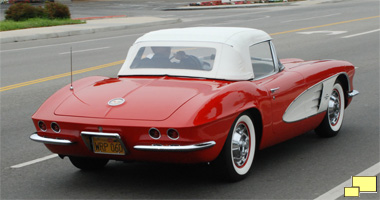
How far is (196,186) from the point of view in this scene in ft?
20.5

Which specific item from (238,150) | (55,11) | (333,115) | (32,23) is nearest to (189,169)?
(238,150)

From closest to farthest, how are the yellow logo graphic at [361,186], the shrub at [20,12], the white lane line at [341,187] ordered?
the white lane line at [341,187] → the yellow logo graphic at [361,186] → the shrub at [20,12]

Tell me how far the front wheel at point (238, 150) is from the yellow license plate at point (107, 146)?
90 cm

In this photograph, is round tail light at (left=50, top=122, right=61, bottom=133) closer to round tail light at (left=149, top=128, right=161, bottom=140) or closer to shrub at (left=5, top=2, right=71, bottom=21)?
round tail light at (left=149, top=128, right=161, bottom=140)

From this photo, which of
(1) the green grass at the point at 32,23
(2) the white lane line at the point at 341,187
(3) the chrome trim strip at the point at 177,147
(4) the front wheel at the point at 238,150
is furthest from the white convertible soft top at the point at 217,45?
(1) the green grass at the point at 32,23

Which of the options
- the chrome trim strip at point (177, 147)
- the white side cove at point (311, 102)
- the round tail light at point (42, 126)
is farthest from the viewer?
the white side cove at point (311, 102)

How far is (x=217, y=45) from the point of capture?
6.96 metres

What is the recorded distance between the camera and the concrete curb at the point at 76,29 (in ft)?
76.7

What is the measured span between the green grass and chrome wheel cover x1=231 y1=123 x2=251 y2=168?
68.0ft

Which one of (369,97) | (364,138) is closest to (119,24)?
(369,97)

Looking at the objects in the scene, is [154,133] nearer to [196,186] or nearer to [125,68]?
[196,186]

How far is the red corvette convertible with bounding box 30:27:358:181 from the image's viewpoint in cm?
575

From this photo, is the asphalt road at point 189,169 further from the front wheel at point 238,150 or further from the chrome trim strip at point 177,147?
the chrome trim strip at point 177,147

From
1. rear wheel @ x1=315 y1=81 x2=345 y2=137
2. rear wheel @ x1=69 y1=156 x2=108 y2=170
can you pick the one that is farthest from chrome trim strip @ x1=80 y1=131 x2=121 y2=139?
rear wheel @ x1=315 y1=81 x2=345 y2=137
